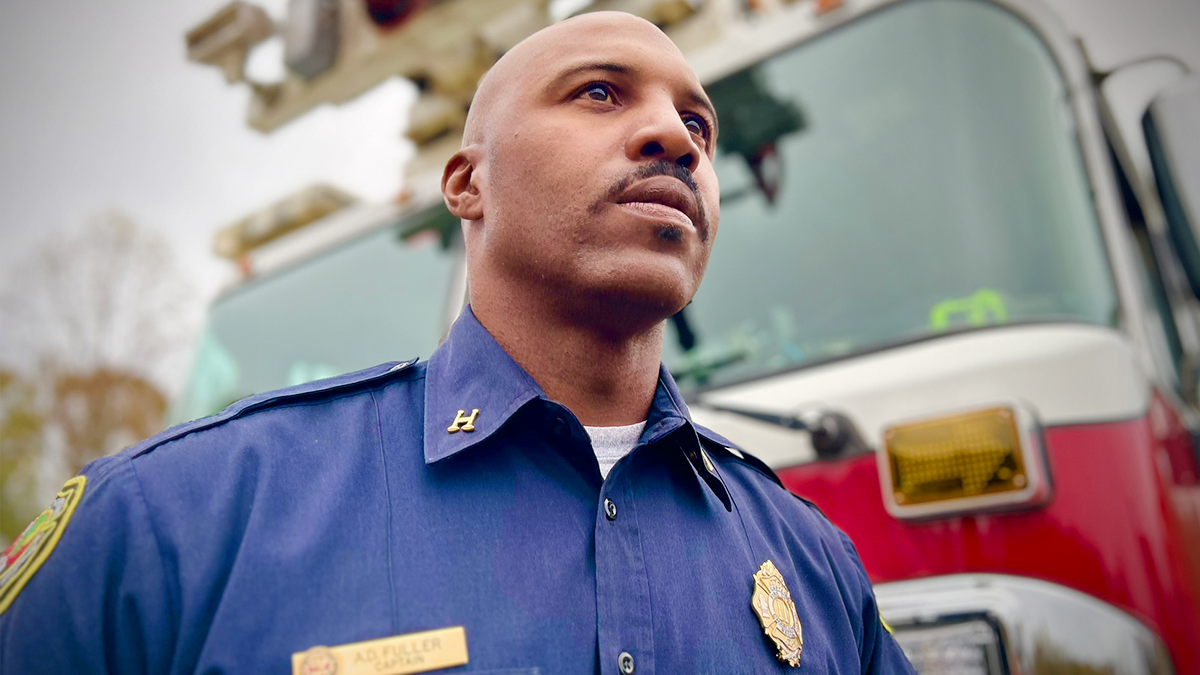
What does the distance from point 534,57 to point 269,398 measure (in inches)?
28.4

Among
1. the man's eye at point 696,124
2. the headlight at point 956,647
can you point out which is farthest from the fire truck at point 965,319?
the man's eye at point 696,124

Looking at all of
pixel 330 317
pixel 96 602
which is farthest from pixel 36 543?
pixel 330 317

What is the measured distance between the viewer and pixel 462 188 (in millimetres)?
1593

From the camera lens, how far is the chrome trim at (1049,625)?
1717 mm

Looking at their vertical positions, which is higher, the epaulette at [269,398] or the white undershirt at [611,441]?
the epaulette at [269,398]

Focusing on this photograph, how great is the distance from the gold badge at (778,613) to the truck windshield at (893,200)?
1098 mm

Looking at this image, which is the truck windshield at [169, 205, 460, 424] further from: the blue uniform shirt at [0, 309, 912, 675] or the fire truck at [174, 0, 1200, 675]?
the blue uniform shirt at [0, 309, 912, 675]

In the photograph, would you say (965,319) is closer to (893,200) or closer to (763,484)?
(893,200)

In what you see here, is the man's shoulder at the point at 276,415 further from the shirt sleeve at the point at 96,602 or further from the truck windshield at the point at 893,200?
the truck windshield at the point at 893,200

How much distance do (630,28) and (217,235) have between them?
338cm

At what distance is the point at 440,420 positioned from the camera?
120 centimetres

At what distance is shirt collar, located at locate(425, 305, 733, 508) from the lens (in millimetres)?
1180

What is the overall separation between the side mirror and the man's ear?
163cm

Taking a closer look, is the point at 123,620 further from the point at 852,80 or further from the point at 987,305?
the point at 852,80
